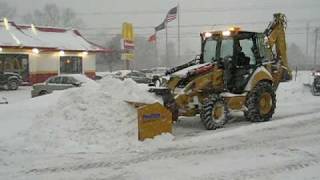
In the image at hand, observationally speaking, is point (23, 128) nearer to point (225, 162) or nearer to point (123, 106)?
point (123, 106)

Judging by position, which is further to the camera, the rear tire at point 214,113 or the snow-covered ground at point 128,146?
the rear tire at point 214,113

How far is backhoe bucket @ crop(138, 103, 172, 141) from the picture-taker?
36.9 feet

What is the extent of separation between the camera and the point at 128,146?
10.8 metres

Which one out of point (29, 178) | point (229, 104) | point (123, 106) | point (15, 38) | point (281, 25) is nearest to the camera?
point (29, 178)

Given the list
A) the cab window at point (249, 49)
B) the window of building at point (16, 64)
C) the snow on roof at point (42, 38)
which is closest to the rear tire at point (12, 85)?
the window of building at point (16, 64)

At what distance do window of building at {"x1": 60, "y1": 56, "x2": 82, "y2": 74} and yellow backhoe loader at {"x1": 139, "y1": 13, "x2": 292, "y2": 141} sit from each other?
93.2 ft

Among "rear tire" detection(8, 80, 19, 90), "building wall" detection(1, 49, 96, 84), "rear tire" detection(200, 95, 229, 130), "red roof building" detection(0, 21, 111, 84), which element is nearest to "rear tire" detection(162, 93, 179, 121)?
"rear tire" detection(200, 95, 229, 130)

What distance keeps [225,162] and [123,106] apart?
3.43 m

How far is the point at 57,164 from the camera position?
9.38 meters

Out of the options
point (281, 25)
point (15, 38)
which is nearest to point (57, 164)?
point (281, 25)

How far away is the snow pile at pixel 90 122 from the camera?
1072cm

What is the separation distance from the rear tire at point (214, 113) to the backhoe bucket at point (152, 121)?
1.55 m

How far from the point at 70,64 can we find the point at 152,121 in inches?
1273

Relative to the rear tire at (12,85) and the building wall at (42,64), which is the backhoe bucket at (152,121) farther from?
Answer: the building wall at (42,64)
